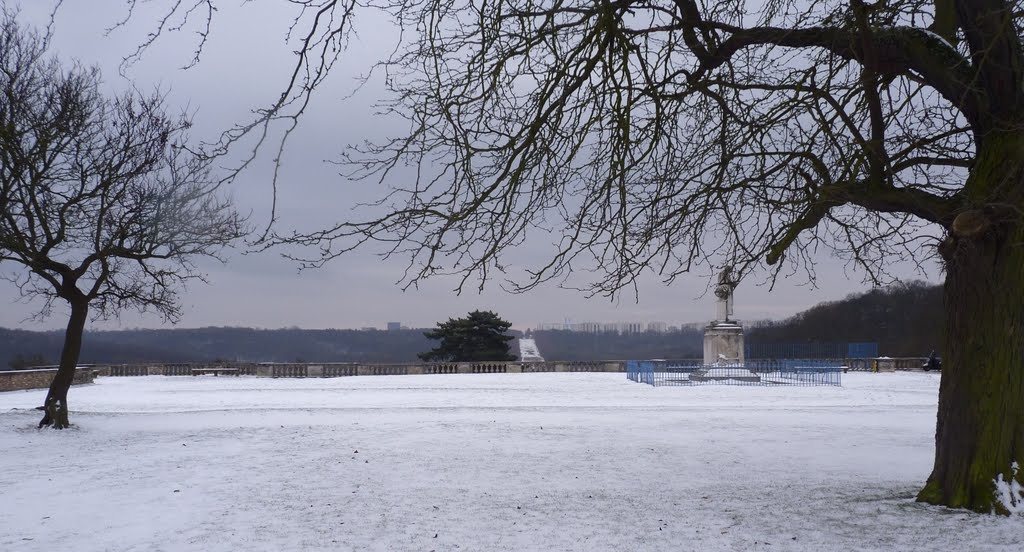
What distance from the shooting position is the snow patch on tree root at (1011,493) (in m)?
7.55

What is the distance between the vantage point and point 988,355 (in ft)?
25.1

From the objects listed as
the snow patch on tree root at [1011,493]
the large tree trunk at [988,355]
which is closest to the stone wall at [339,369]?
the large tree trunk at [988,355]

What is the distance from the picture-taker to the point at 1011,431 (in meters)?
7.70

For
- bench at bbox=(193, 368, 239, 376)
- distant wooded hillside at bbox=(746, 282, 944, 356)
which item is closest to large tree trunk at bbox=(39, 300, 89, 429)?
bench at bbox=(193, 368, 239, 376)

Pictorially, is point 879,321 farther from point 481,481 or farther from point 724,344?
point 481,481

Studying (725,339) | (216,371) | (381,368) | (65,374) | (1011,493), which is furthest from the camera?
(381,368)

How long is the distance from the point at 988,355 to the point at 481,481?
19.0 ft

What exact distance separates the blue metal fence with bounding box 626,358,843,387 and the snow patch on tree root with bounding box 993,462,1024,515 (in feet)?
77.3

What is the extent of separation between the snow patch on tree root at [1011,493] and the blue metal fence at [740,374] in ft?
77.3

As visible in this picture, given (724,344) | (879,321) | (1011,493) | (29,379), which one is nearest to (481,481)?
(1011,493)

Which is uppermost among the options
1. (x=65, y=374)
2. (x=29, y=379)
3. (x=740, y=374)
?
(x=65, y=374)

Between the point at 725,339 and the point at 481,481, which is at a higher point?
the point at 725,339

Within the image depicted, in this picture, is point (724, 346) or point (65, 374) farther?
point (724, 346)

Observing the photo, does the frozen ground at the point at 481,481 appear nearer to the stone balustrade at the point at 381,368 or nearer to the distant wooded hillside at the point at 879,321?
the stone balustrade at the point at 381,368
